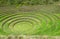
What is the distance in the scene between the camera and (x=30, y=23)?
3.13 meters

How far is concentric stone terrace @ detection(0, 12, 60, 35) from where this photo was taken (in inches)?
115

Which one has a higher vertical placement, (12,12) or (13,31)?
(12,12)

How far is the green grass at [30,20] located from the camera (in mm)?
2949

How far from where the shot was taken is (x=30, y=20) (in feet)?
10.5

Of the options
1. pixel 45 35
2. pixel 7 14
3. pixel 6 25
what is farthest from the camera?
pixel 7 14

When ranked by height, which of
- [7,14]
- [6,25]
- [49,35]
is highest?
[7,14]

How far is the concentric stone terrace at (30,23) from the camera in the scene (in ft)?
9.62

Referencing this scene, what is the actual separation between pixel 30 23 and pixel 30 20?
73 mm

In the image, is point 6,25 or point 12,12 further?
point 12,12

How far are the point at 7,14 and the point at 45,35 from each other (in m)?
0.84

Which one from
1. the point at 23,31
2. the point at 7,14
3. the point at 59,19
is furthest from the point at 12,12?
the point at 59,19

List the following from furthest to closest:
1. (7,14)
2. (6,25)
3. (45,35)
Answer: (7,14) → (6,25) → (45,35)

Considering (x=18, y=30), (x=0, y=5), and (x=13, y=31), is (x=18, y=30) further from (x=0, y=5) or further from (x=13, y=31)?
(x=0, y=5)

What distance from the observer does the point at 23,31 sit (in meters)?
2.96
